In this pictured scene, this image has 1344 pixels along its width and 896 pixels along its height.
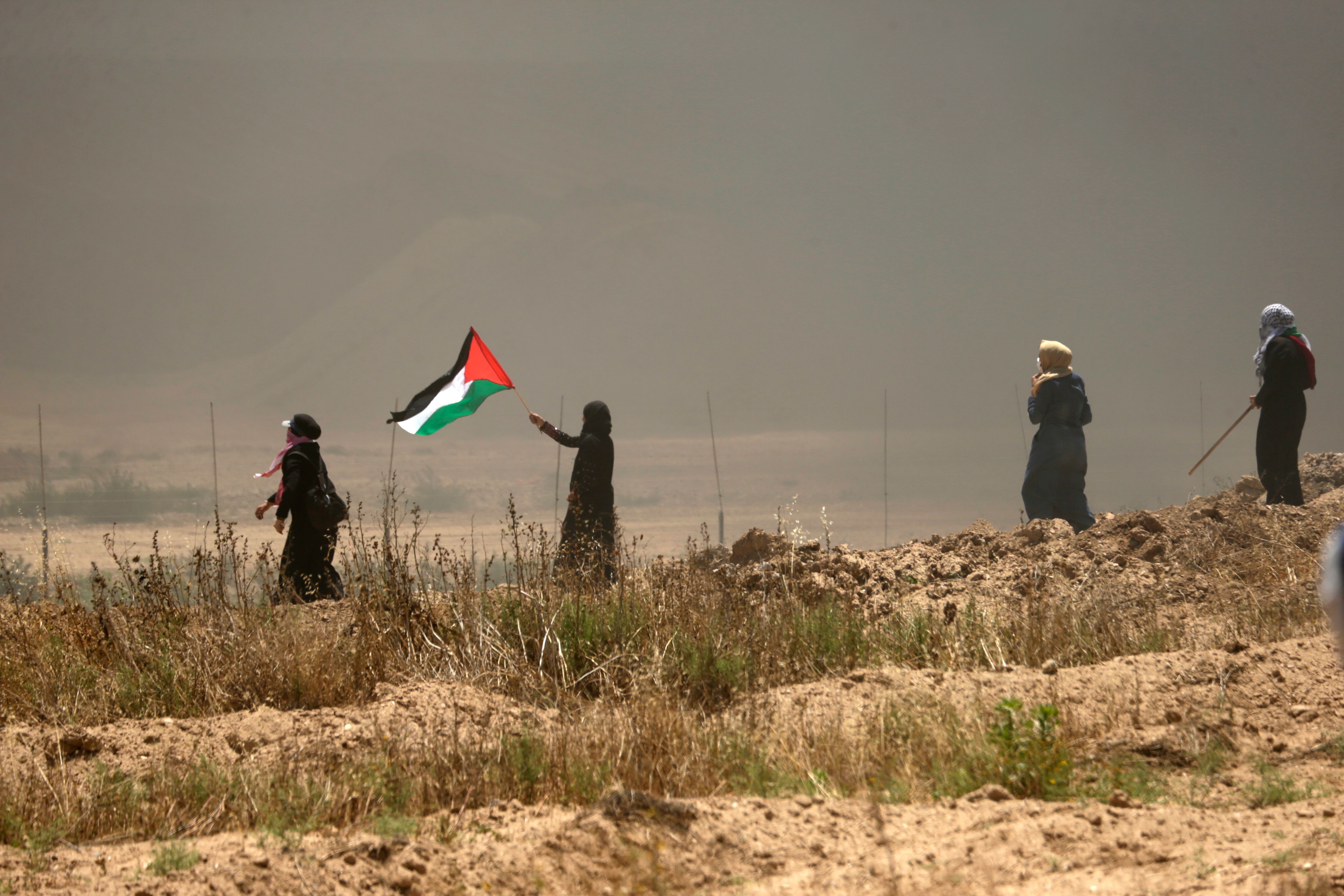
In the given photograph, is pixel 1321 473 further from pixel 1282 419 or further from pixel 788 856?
pixel 788 856

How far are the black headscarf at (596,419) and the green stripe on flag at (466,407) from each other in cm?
98

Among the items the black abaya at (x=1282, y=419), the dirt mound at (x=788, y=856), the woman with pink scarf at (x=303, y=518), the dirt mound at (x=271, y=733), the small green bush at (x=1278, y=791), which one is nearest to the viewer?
the dirt mound at (x=788, y=856)

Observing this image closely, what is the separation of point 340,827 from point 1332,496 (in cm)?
1183

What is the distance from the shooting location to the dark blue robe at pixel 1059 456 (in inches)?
396

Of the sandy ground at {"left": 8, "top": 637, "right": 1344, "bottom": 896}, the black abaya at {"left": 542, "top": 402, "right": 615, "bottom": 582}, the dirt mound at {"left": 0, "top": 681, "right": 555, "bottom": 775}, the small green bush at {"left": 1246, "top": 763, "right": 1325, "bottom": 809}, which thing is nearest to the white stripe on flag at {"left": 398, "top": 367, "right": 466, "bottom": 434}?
the black abaya at {"left": 542, "top": 402, "right": 615, "bottom": 582}

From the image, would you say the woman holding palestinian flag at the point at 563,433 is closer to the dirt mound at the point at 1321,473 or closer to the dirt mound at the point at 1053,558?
the dirt mound at the point at 1053,558

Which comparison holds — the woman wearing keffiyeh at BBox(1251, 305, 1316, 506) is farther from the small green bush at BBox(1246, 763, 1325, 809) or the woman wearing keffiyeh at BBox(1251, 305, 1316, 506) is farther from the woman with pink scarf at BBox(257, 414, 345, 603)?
the woman with pink scarf at BBox(257, 414, 345, 603)

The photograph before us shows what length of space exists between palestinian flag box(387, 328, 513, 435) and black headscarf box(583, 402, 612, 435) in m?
1.01

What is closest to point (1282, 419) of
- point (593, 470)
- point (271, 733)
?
point (593, 470)

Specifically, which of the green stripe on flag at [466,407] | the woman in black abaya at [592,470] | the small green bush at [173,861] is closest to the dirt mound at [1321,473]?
the woman in black abaya at [592,470]

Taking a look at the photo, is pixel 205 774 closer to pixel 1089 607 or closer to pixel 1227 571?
pixel 1089 607

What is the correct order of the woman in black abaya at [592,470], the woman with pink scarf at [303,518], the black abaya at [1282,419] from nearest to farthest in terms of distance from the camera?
1. the woman with pink scarf at [303,518]
2. the woman in black abaya at [592,470]
3. the black abaya at [1282,419]

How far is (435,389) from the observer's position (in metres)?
8.34

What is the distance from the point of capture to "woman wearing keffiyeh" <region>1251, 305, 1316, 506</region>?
9.96 metres
